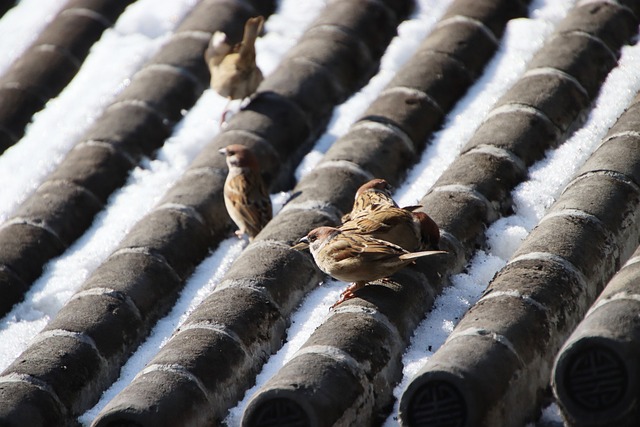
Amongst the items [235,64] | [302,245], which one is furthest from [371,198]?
[235,64]

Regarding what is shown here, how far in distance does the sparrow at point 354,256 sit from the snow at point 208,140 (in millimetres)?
251

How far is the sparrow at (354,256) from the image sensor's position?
477 centimetres

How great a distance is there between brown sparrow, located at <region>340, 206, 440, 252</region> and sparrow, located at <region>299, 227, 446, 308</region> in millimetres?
96

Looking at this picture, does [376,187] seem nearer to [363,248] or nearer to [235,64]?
[363,248]

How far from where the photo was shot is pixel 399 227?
16.9 ft

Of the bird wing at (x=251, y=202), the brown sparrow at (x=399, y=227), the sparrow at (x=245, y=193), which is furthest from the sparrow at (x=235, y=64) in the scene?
the brown sparrow at (x=399, y=227)

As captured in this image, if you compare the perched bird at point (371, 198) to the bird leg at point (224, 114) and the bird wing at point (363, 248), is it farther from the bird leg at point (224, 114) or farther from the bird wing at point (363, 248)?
the bird leg at point (224, 114)

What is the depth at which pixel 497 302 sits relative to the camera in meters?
4.34

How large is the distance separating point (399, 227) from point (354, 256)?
441 mm

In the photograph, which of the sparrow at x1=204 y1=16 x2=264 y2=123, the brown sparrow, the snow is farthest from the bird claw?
the sparrow at x1=204 y1=16 x2=264 y2=123

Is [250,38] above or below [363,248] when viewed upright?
above

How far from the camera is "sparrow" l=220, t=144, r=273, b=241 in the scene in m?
6.00

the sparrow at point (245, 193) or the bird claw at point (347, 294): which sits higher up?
the sparrow at point (245, 193)

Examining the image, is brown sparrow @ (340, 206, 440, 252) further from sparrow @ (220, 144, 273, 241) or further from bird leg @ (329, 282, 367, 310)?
sparrow @ (220, 144, 273, 241)
